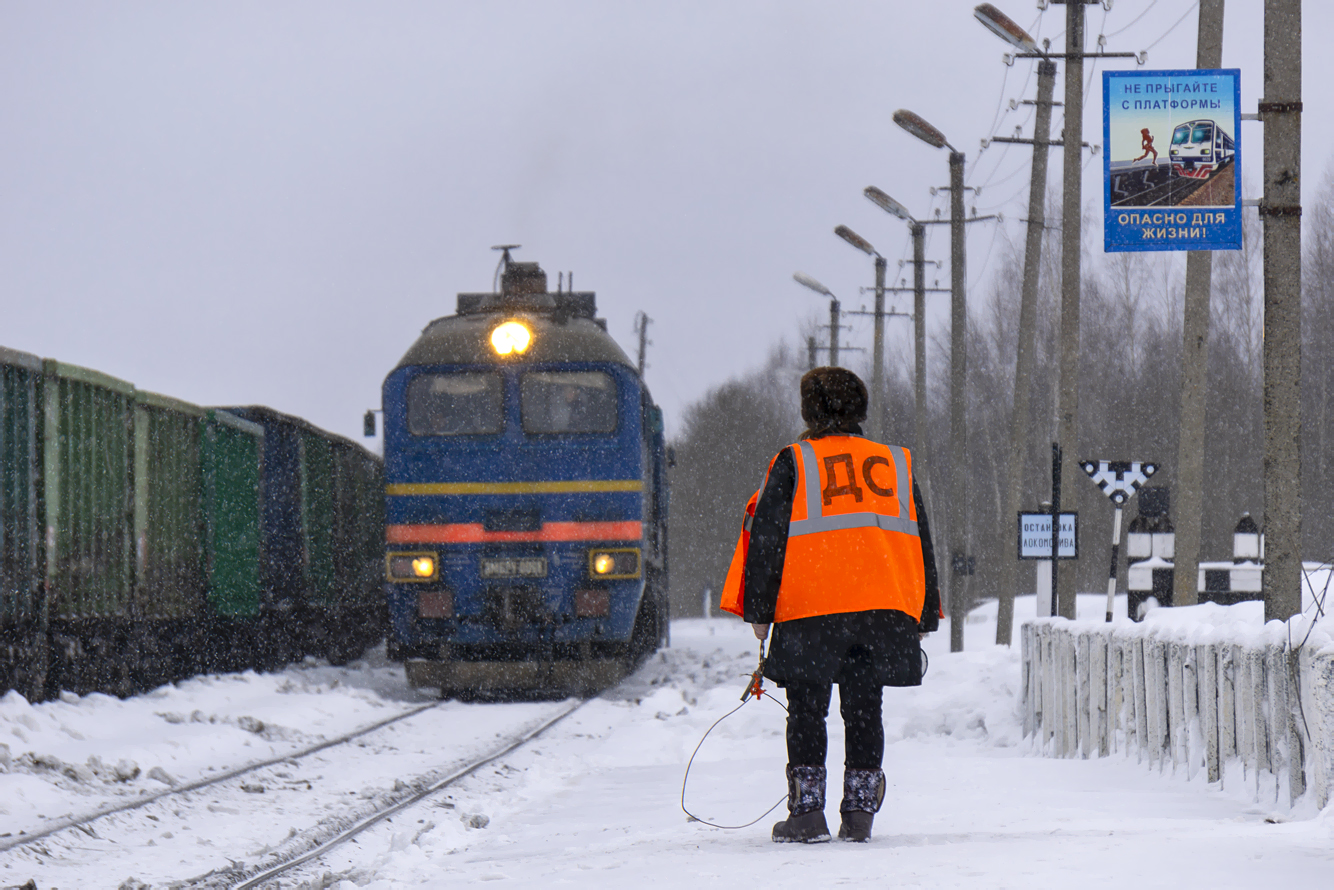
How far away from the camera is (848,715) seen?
202 inches

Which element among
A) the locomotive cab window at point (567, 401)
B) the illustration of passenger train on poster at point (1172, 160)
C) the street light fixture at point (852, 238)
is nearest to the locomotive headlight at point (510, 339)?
the locomotive cab window at point (567, 401)

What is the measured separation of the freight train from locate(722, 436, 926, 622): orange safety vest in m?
7.93

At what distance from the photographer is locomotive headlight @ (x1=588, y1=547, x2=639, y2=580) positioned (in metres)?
13.7

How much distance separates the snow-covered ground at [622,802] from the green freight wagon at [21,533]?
477mm

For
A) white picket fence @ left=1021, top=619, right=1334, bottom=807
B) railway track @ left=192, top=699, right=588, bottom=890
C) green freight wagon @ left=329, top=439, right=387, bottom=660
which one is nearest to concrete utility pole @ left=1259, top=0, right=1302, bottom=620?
white picket fence @ left=1021, top=619, right=1334, bottom=807

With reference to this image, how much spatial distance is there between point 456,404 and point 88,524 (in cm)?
345

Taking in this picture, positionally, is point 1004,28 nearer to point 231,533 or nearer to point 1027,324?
point 1027,324

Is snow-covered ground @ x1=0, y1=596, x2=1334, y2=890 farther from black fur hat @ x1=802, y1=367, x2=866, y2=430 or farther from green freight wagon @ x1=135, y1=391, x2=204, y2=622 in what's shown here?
black fur hat @ x1=802, y1=367, x2=866, y2=430

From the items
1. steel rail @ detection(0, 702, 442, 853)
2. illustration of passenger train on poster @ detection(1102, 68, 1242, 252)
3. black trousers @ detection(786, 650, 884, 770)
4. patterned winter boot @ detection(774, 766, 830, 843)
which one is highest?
illustration of passenger train on poster @ detection(1102, 68, 1242, 252)

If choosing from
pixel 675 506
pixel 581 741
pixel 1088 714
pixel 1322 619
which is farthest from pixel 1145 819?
pixel 675 506

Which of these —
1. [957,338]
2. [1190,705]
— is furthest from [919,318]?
[1190,705]

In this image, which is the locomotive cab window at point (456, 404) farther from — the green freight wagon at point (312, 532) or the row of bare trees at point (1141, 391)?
the row of bare trees at point (1141, 391)

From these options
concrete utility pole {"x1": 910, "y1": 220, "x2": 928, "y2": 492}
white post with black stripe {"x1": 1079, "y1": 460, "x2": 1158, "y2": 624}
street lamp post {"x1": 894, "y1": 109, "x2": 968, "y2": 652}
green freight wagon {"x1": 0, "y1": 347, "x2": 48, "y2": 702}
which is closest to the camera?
green freight wagon {"x1": 0, "y1": 347, "x2": 48, "y2": 702}

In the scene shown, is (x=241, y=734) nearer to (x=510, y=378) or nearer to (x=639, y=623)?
(x=510, y=378)
